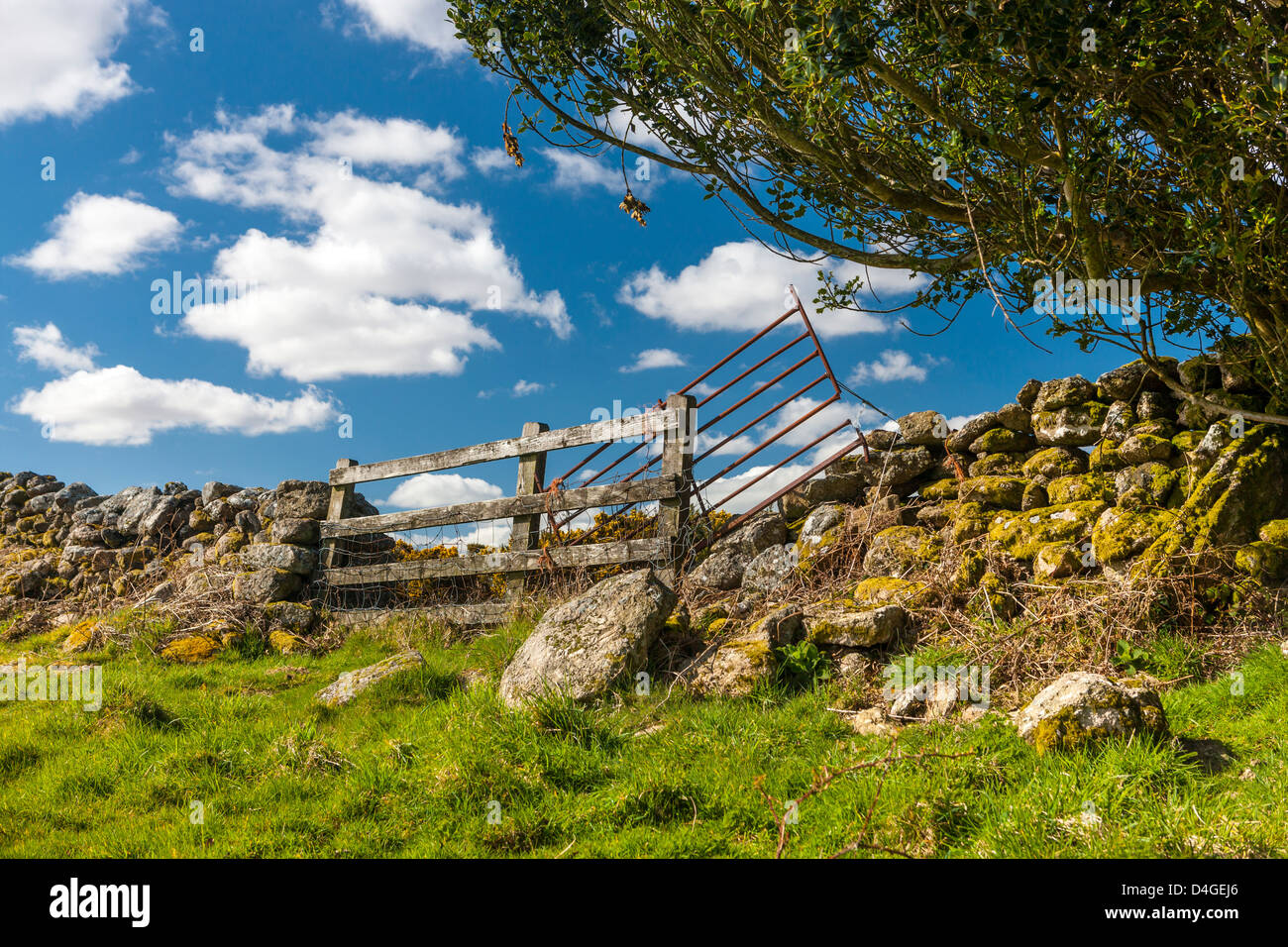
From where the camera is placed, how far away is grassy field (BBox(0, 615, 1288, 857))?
409cm

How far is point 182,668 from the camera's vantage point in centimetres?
896

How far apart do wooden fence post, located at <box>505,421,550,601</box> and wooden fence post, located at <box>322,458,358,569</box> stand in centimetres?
302

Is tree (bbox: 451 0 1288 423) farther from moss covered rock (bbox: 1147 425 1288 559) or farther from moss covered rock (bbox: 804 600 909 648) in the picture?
moss covered rock (bbox: 804 600 909 648)

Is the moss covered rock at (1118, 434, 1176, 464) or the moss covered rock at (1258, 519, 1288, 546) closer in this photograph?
the moss covered rock at (1258, 519, 1288, 546)

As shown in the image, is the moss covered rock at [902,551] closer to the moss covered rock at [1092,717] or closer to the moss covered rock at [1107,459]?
the moss covered rock at [1107,459]

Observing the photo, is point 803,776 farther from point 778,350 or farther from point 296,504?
point 296,504

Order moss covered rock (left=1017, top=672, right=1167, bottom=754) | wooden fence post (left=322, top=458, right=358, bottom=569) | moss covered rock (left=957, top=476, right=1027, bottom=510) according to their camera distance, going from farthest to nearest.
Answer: wooden fence post (left=322, top=458, right=358, bottom=569) → moss covered rock (left=957, top=476, right=1027, bottom=510) → moss covered rock (left=1017, top=672, right=1167, bottom=754)

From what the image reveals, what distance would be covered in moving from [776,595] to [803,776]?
341cm

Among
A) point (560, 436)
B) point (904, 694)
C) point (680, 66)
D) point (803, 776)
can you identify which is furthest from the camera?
point (560, 436)

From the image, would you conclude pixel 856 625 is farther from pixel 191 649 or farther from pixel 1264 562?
pixel 191 649

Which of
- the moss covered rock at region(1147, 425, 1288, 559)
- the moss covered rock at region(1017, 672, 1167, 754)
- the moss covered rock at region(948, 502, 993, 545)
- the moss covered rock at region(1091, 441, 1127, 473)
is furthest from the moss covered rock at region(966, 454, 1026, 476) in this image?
the moss covered rock at region(1017, 672, 1167, 754)

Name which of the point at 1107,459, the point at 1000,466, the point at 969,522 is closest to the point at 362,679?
the point at 969,522

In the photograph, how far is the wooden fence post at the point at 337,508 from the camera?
11531mm
